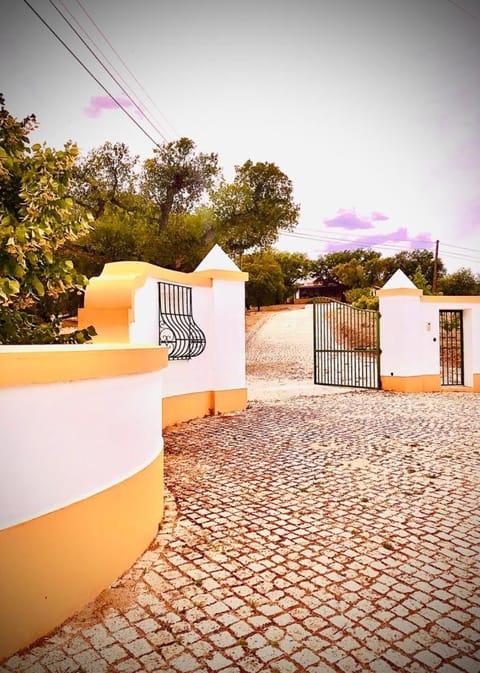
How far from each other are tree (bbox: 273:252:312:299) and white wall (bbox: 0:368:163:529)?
48.8 meters

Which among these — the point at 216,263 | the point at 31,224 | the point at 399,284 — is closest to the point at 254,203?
the point at 399,284

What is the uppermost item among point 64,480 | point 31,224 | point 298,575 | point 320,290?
point 320,290

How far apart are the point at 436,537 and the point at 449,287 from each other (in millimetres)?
48664

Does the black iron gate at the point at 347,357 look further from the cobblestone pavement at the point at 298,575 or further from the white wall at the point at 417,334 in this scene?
the cobblestone pavement at the point at 298,575

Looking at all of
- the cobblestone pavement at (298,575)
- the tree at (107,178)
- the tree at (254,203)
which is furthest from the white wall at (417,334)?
the tree at (107,178)

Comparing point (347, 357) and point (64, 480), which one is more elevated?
point (64, 480)

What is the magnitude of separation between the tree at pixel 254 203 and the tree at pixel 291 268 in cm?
3138

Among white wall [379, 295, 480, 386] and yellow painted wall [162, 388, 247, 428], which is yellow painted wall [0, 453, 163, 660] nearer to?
yellow painted wall [162, 388, 247, 428]

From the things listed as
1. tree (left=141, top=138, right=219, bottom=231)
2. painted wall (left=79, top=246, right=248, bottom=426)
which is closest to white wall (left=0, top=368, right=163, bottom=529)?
painted wall (left=79, top=246, right=248, bottom=426)

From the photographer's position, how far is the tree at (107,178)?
2025 cm

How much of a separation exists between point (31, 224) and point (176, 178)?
55.8 ft

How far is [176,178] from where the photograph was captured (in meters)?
19.6

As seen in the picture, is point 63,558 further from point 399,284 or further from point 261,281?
point 261,281

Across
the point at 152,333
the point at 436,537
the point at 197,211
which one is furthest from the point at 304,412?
the point at 197,211
